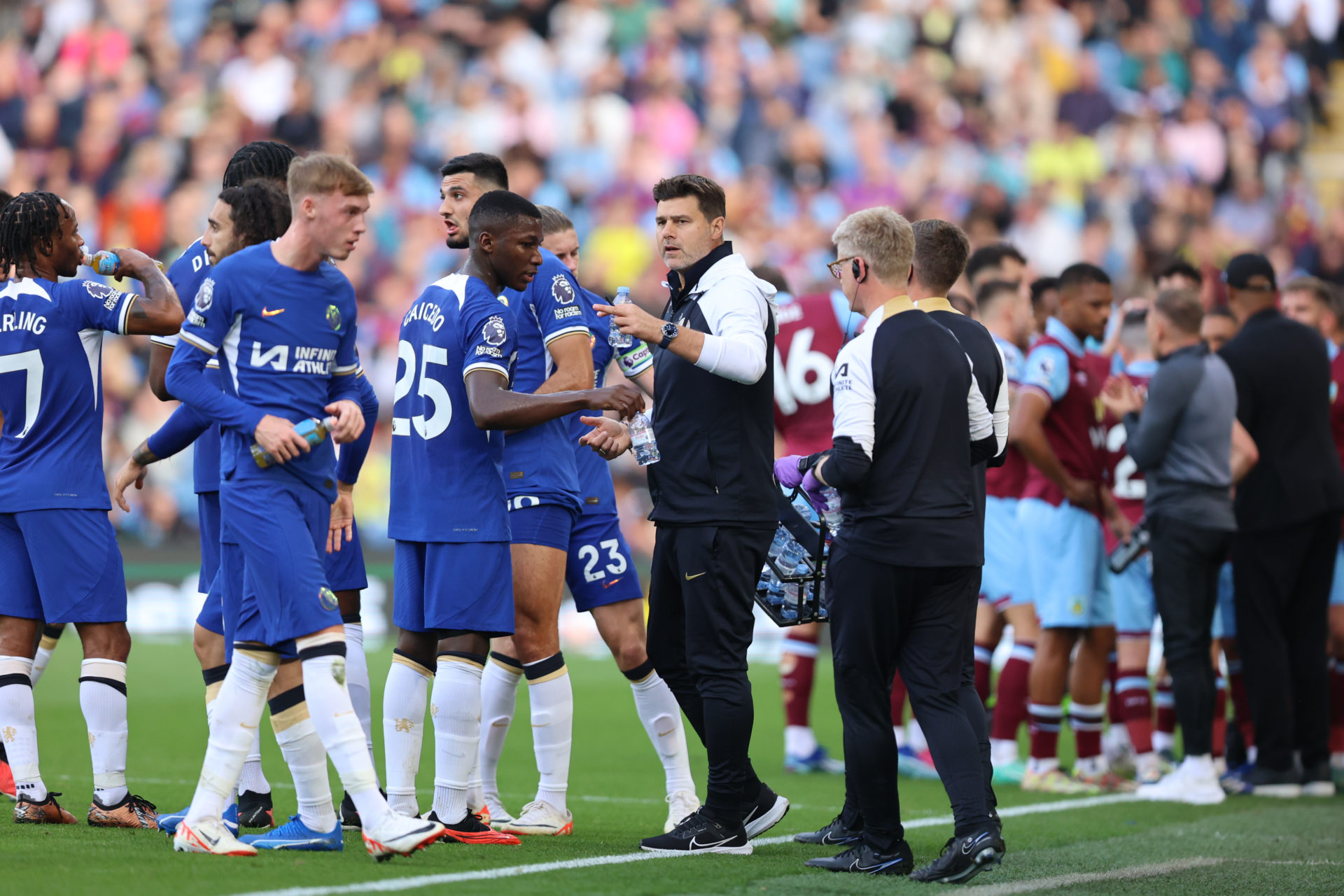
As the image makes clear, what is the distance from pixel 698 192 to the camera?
18.9ft

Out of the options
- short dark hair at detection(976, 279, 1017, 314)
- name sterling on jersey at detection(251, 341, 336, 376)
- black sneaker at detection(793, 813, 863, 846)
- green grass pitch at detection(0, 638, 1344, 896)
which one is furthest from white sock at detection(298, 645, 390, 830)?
short dark hair at detection(976, 279, 1017, 314)

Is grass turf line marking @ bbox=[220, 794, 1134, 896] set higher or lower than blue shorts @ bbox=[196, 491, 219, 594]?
lower

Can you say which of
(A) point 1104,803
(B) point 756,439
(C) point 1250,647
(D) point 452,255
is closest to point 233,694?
(B) point 756,439

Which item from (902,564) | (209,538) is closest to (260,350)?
(209,538)

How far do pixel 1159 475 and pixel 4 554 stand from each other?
18.2 feet

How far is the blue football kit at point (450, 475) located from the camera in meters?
5.40

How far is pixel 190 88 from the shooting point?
2088cm

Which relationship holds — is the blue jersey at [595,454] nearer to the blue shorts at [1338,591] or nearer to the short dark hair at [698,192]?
the short dark hair at [698,192]

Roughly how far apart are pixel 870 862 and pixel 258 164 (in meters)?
3.70

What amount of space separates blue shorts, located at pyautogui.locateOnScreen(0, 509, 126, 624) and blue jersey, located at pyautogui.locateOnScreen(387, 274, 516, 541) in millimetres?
1227

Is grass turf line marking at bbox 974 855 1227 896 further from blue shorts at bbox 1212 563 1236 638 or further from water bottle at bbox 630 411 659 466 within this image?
blue shorts at bbox 1212 563 1236 638

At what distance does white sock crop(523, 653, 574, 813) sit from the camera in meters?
6.15

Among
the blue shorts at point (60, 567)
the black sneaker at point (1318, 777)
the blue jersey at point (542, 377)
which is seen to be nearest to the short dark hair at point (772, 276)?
the blue jersey at point (542, 377)

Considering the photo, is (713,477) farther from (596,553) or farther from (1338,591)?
(1338,591)
